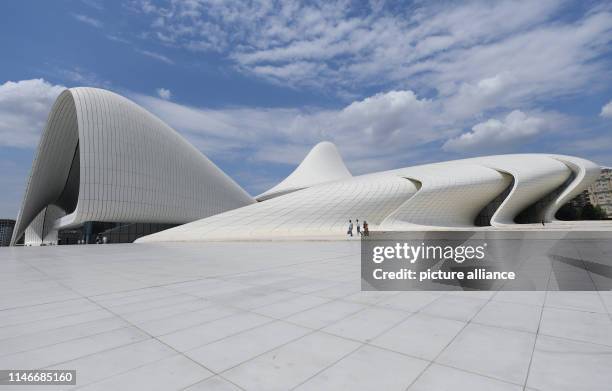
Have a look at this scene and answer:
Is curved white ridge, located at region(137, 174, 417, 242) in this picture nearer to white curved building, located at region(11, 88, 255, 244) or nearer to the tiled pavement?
white curved building, located at region(11, 88, 255, 244)

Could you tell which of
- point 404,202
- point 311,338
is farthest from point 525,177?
point 311,338

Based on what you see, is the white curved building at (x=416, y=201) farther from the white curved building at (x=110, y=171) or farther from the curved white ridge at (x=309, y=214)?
the white curved building at (x=110, y=171)

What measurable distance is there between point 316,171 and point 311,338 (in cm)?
5911

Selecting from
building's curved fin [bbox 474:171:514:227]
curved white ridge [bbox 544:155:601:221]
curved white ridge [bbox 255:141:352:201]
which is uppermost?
curved white ridge [bbox 255:141:352:201]

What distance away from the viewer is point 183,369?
2.57m

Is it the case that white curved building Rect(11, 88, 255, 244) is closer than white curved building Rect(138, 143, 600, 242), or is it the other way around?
white curved building Rect(138, 143, 600, 242)

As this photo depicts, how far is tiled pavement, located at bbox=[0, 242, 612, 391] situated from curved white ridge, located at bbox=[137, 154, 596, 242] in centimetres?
1763

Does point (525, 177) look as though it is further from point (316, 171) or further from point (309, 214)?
point (316, 171)

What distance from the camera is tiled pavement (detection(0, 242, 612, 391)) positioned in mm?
2355

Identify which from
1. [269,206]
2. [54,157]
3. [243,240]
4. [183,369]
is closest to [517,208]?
[269,206]

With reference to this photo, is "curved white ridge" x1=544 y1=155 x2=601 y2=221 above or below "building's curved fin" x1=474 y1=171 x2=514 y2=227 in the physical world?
above

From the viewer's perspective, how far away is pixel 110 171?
1257 inches

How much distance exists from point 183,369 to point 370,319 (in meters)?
2.20

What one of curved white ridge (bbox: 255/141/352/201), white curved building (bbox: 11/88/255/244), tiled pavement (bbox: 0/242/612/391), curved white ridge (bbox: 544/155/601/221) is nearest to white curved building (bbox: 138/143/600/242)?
curved white ridge (bbox: 544/155/601/221)
